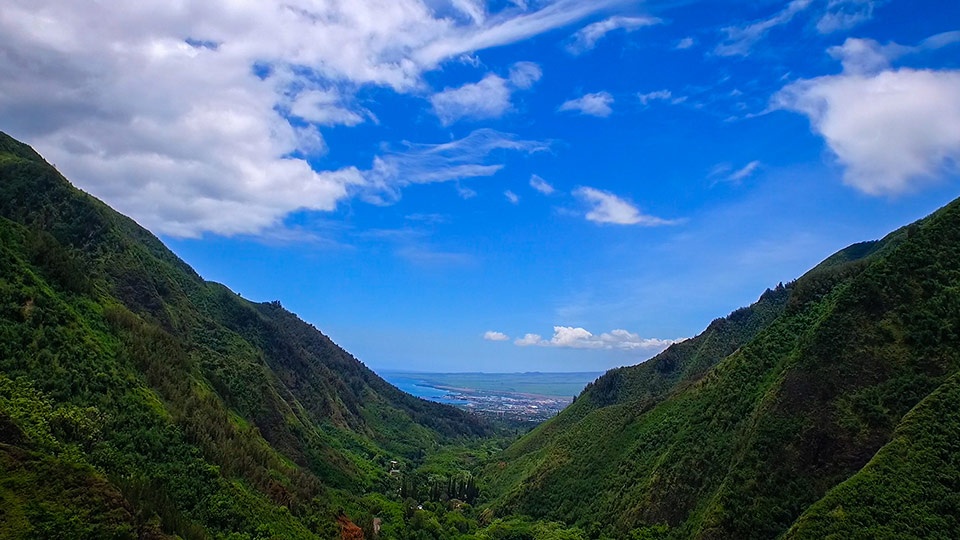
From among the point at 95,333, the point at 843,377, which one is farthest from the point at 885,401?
the point at 95,333

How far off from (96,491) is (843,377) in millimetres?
66824

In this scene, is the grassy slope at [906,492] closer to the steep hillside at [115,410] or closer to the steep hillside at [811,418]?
the steep hillside at [811,418]

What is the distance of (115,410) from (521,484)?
8827 cm

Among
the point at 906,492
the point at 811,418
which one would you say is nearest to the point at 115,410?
the point at 906,492

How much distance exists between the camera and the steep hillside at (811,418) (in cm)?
5134

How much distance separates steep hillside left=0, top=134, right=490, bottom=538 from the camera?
3603cm

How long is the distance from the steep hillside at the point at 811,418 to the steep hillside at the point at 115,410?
147 feet

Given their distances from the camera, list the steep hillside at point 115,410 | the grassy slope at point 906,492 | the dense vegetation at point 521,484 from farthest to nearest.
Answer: the dense vegetation at point 521,484, the grassy slope at point 906,492, the steep hillside at point 115,410

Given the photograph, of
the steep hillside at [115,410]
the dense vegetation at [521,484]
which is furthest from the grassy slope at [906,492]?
the steep hillside at [115,410]

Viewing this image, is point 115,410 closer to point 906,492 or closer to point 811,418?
point 906,492

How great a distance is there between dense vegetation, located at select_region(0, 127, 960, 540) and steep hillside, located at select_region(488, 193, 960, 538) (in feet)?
0.69

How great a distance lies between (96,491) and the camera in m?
36.2

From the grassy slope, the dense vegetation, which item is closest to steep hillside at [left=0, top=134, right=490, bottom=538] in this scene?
the dense vegetation

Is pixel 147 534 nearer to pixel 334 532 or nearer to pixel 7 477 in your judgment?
pixel 7 477
